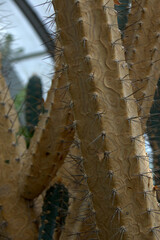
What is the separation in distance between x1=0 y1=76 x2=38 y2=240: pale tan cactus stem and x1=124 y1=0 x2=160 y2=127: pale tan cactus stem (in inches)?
42.7

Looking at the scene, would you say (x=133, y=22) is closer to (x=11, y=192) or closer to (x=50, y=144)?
(x=50, y=144)

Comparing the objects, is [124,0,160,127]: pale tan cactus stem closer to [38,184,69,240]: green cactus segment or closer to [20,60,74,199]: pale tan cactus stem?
[20,60,74,199]: pale tan cactus stem

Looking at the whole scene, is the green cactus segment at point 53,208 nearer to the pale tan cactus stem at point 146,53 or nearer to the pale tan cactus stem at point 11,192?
the pale tan cactus stem at point 11,192

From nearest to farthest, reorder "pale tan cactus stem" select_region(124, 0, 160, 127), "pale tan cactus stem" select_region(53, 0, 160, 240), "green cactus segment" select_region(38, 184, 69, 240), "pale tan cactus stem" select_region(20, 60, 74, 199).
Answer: "pale tan cactus stem" select_region(53, 0, 160, 240) → "pale tan cactus stem" select_region(124, 0, 160, 127) → "pale tan cactus stem" select_region(20, 60, 74, 199) → "green cactus segment" select_region(38, 184, 69, 240)

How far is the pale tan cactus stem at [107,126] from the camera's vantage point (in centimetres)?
191

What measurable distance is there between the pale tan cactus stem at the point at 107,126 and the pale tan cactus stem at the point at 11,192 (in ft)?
3.80

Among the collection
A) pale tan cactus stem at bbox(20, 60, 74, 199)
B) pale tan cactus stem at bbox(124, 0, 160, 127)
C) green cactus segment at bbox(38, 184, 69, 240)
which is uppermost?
pale tan cactus stem at bbox(124, 0, 160, 127)

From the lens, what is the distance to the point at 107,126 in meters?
1.93

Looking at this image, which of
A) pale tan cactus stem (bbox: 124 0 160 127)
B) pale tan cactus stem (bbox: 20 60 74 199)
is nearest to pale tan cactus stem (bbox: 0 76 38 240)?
pale tan cactus stem (bbox: 20 60 74 199)

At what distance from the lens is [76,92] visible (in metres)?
1.99

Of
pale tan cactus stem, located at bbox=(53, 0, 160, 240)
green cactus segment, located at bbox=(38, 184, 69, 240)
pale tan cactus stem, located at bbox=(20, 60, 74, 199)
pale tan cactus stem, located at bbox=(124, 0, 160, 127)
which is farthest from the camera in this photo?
green cactus segment, located at bbox=(38, 184, 69, 240)

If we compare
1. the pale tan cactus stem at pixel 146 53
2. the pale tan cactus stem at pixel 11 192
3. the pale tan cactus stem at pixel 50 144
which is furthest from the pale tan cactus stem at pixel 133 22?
the pale tan cactus stem at pixel 11 192

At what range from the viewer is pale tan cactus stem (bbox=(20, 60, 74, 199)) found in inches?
109

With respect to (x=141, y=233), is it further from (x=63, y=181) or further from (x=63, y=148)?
(x=63, y=181)
